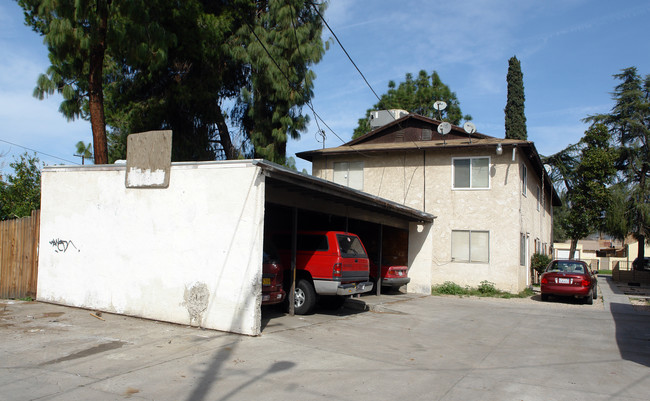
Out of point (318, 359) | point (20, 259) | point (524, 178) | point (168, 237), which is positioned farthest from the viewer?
point (524, 178)

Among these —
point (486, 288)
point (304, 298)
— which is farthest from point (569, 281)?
point (304, 298)

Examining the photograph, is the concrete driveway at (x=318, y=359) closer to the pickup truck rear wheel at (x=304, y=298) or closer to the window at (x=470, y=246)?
the pickup truck rear wheel at (x=304, y=298)

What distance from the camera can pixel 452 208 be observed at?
20500mm

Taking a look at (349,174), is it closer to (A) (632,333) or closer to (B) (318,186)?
(B) (318,186)

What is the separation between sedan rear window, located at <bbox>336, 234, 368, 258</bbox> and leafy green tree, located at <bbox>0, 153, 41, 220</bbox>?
10.9m

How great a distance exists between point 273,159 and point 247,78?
4.48m

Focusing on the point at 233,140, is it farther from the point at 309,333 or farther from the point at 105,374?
the point at 105,374

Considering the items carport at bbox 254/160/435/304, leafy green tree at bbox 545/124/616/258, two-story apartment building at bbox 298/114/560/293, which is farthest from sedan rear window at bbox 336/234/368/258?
leafy green tree at bbox 545/124/616/258

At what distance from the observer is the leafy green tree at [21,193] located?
1691 cm

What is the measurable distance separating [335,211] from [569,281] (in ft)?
28.1

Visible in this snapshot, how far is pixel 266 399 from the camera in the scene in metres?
5.69

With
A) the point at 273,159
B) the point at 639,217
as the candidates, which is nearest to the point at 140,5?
the point at 273,159

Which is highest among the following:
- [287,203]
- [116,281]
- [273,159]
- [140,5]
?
[140,5]

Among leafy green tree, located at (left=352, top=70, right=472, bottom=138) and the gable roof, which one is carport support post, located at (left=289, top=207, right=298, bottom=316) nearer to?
the gable roof
